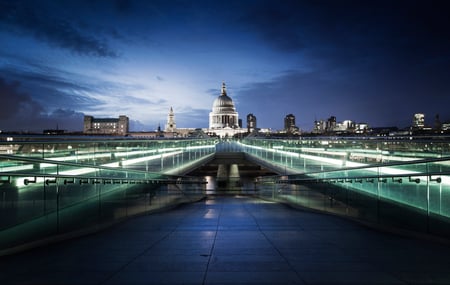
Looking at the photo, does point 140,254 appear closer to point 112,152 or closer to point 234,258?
point 234,258

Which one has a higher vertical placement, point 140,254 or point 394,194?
point 394,194

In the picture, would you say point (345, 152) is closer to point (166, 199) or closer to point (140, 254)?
point (166, 199)

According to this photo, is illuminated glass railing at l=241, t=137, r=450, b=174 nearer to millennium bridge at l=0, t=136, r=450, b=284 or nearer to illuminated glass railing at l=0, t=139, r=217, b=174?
millennium bridge at l=0, t=136, r=450, b=284

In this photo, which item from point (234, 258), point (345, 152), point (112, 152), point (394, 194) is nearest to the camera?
point (234, 258)

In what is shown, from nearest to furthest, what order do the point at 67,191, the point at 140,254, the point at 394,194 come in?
the point at 140,254 < the point at 67,191 < the point at 394,194

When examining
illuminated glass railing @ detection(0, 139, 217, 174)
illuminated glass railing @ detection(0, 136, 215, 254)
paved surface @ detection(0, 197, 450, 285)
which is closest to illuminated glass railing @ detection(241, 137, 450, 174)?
paved surface @ detection(0, 197, 450, 285)

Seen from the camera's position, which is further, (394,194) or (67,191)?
(394,194)

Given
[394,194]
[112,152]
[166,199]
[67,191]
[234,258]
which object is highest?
[112,152]

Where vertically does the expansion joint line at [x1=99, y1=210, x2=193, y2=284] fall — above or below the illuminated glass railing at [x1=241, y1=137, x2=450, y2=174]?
below

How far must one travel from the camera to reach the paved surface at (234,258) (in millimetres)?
4324

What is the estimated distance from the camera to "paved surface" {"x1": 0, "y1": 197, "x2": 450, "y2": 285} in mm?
4324

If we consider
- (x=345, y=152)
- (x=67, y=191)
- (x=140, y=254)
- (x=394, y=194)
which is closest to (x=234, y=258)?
(x=140, y=254)

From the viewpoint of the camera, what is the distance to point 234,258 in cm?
516

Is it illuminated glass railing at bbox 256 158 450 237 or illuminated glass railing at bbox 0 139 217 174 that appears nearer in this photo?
illuminated glass railing at bbox 256 158 450 237
